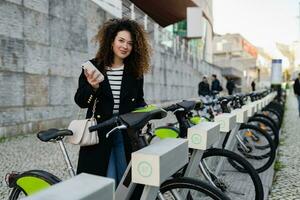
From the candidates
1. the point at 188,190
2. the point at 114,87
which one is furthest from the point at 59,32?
the point at 188,190

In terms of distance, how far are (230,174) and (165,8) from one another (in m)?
26.6

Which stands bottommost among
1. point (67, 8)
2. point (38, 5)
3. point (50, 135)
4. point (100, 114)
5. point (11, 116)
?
point (11, 116)

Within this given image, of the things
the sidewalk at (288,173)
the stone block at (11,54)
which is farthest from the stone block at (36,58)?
the sidewalk at (288,173)

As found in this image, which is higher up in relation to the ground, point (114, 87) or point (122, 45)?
point (122, 45)

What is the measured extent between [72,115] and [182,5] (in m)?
21.4

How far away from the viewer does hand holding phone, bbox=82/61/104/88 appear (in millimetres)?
2113

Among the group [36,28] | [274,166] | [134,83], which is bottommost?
[274,166]

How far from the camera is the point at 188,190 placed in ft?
7.00

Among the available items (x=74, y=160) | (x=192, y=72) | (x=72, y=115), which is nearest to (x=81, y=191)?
(x=74, y=160)

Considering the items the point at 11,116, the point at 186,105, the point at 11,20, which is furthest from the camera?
the point at 11,20

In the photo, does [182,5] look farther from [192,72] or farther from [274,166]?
[274,166]

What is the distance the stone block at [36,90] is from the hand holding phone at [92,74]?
19.4ft

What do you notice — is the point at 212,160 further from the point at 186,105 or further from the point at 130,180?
the point at 130,180

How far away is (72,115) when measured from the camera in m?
9.05
